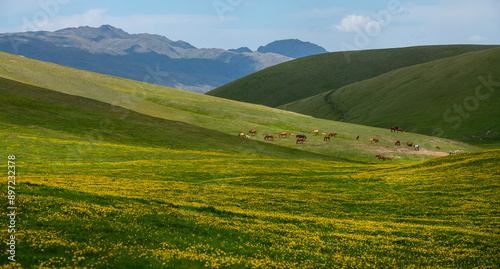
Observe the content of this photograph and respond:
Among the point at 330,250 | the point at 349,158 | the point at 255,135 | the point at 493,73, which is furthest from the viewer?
the point at 493,73

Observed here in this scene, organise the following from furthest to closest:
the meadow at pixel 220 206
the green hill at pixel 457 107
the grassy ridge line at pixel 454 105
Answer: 1. the grassy ridge line at pixel 454 105
2. the green hill at pixel 457 107
3. the meadow at pixel 220 206

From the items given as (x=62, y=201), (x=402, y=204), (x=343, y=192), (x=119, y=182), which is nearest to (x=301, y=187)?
(x=343, y=192)

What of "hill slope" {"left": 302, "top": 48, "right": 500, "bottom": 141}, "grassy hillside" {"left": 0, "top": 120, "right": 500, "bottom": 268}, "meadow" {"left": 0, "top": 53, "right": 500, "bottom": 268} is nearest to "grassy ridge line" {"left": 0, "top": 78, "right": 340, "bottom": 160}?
"meadow" {"left": 0, "top": 53, "right": 500, "bottom": 268}

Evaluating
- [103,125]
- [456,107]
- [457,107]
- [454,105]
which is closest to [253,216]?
[103,125]

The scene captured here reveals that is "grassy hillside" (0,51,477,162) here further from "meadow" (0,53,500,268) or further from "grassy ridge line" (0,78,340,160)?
"meadow" (0,53,500,268)

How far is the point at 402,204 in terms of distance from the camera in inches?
1416

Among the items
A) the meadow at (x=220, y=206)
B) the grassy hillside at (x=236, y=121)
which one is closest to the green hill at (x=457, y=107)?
the grassy hillside at (x=236, y=121)

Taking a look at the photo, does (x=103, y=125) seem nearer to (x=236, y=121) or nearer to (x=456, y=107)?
(x=236, y=121)

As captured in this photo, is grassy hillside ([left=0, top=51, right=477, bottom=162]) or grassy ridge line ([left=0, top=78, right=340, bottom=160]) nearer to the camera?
grassy ridge line ([left=0, top=78, right=340, bottom=160])

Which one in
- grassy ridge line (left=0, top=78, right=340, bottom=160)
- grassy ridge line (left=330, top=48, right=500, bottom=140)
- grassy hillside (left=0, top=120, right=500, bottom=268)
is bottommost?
grassy hillside (left=0, top=120, right=500, bottom=268)

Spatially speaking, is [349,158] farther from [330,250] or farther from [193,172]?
[330,250]

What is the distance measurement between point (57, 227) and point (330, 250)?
1610 cm

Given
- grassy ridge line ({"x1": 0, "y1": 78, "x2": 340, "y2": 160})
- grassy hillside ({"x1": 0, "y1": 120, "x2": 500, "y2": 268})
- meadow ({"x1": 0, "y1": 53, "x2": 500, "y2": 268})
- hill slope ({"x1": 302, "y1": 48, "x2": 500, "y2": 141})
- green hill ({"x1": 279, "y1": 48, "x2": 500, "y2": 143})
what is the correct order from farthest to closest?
1. hill slope ({"x1": 302, "y1": 48, "x2": 500, "y2": 141})
2. green hill ({"x1": 279, "y1": 48, "x2": 500, "y2": 143})
3. grassy ridge line ({"x1": 0, "y1": 78, "x2": 340, "y2": 160})
4. meadow ({"x1": 0, "y1": 53, "x2": 500, "y2": 268})
5. grassy hillside ({"x1": 0, "y1": 120, "x2": 500, "y2": 268})

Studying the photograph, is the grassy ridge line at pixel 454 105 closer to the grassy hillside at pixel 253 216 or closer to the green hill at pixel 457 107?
the green hill at pixel 457 107
